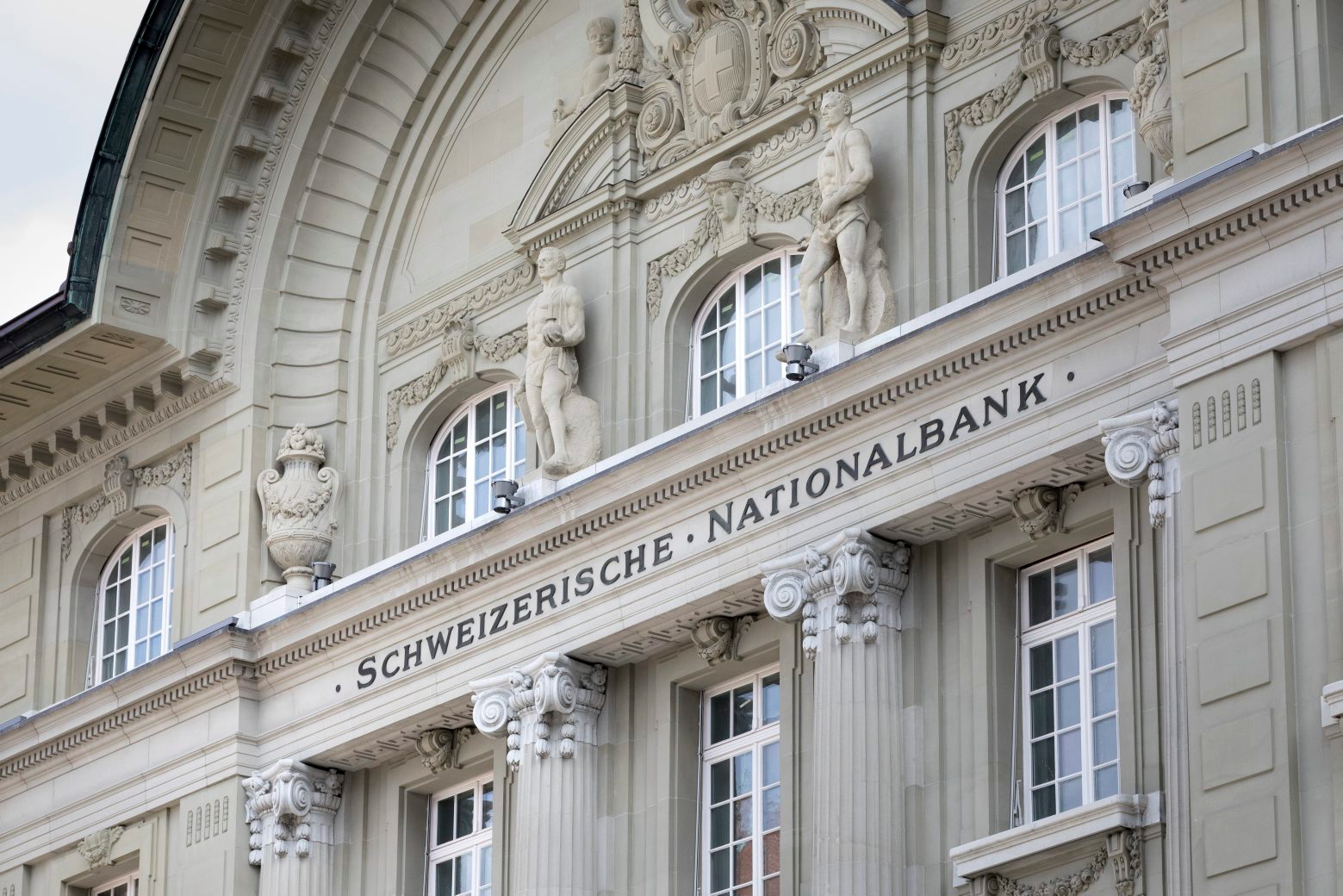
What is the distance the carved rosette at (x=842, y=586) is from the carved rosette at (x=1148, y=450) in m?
2.50

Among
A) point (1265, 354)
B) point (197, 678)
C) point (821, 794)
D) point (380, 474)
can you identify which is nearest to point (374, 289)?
point (380, 474)

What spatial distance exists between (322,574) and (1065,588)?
837cm

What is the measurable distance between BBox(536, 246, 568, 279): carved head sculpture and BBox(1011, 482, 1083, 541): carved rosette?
5.89 metres

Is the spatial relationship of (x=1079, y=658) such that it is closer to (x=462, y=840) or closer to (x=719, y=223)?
(x=719, y=223)

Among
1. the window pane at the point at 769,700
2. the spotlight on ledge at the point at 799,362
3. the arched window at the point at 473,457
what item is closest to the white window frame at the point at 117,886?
the arched window at the point at 473,457

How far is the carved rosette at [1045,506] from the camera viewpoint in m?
23.9

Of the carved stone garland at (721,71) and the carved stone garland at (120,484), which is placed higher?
the carved stone garland at (721,71)

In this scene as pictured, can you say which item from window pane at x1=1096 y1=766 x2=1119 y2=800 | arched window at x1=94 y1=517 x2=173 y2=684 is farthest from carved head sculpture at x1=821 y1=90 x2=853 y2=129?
arched window at x1=94 y1=517 x2=173 y2=684

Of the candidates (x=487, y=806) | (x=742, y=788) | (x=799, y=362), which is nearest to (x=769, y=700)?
(x=742, y=788)

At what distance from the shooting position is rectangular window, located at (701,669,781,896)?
25688mm

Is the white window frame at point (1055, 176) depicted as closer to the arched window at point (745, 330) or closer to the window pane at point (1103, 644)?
the arched window at point (745, 330)

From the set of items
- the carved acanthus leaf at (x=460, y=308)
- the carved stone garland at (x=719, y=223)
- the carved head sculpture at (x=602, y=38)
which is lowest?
the carved stone garland at (x=719, y=223)

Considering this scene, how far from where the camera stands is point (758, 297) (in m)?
27.5

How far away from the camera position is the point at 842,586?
967 inches
